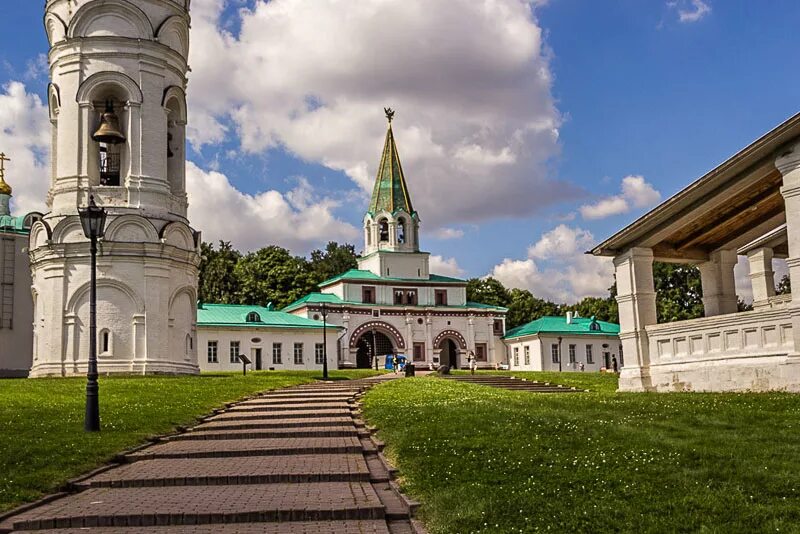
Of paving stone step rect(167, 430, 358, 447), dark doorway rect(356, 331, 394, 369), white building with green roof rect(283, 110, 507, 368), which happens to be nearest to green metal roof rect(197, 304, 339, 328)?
white building with green roof rect(283, 110, 507, 368)

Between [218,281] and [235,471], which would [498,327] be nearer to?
[218,281]

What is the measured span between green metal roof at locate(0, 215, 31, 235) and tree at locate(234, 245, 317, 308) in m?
33.8

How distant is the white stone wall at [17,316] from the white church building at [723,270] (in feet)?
99.5

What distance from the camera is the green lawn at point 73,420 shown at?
10.1m

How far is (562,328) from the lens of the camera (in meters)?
68.2

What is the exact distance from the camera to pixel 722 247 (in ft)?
72.5

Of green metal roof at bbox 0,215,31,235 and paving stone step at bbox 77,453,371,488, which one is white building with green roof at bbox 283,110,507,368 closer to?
green metal roof at bbox 0,215,31,235

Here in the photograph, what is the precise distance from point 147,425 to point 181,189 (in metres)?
22.8

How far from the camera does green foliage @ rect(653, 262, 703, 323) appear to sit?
62.8 m

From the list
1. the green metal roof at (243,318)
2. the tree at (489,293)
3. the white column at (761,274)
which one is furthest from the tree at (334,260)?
the white column at (761,274)

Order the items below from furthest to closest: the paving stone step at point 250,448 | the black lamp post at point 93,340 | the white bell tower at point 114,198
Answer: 1. the white bell tower at point 114,198
2. the black lamp post at point 93,340
3. the paving stone step at point 250,448

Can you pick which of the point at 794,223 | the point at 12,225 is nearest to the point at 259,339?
the point at 12,225

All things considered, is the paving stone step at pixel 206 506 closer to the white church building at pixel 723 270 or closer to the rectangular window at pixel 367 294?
the white church building at pixel 723 270

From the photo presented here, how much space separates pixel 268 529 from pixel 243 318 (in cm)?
5397
